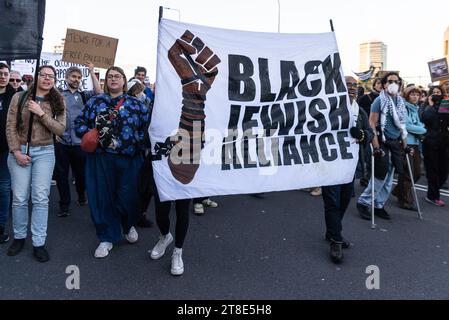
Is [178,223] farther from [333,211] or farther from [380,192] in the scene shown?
Answer: [380,192]

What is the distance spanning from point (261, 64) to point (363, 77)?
1463 cm

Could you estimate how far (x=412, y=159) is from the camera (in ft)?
20.4

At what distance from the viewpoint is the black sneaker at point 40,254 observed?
3.62 m

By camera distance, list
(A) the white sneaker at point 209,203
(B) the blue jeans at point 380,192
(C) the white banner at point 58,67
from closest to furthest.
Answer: (B) the blue jeans at point 380,192 → (A) the white sneaker at point 209,203 → (C) the white banner at point 58,67

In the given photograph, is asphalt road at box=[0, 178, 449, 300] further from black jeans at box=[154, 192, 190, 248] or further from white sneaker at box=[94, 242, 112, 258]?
black jeans at box=[154, 192, 190, 248]

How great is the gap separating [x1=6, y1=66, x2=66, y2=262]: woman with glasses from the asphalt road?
1.27 feet

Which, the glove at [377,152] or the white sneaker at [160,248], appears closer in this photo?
the white sneaker at [160,248]

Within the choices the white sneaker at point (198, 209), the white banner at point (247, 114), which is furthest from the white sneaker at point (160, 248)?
the white sneaker at point (198, 209)

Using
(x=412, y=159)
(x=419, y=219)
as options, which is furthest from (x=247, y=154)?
(x=412, y=159)

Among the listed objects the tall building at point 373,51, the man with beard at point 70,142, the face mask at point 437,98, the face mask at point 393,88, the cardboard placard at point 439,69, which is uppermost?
the tall building at point 373,51

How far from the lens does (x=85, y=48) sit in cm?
552

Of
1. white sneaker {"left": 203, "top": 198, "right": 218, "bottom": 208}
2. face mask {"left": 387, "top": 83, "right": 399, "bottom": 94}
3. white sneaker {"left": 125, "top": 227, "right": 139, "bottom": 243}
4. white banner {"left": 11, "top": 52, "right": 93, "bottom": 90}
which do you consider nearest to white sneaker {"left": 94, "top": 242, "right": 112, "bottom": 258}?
white sneaker {"left": 125, "top": 227, "right": 139, "bottom": 243}

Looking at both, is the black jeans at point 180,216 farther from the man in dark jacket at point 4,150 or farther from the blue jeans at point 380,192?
the blue jeans at point 380,192
